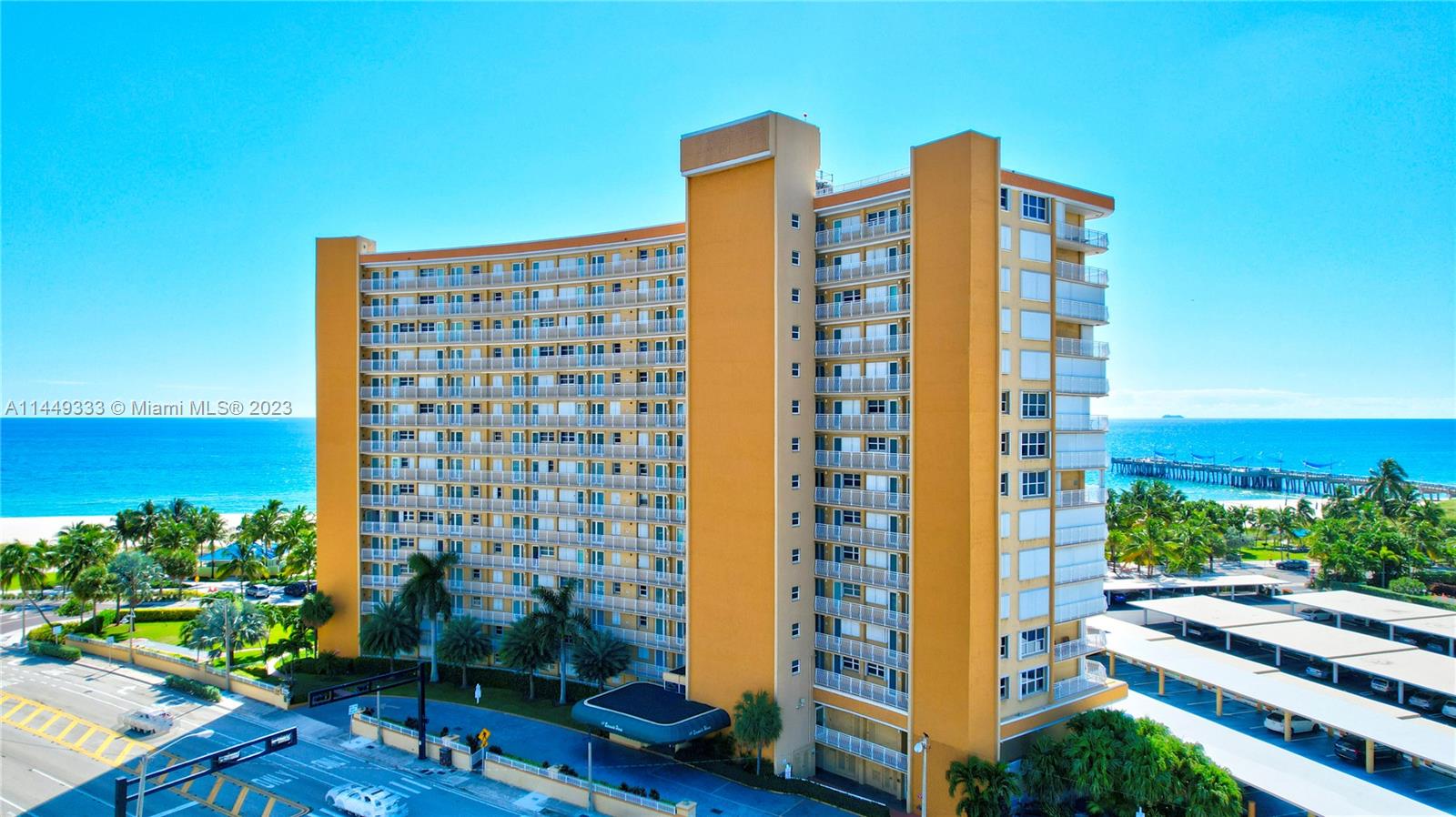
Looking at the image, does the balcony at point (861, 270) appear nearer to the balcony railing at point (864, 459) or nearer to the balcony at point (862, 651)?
the balcony railing at point (864, 459)

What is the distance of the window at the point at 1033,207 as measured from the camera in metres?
40.4

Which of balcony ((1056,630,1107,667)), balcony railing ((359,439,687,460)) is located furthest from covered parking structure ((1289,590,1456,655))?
balcony railing ((359,439,687,460))

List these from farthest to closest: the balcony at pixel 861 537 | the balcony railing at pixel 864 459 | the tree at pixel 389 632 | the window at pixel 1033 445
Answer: the tree at pixel 389 632 → the balcony railing at pixel 864 459 → the balcony at pixel 861 537 → the window at pixel 1033 445

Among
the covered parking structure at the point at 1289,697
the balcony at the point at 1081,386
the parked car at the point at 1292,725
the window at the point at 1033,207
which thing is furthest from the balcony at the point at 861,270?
the parked car at the point at 1292,725

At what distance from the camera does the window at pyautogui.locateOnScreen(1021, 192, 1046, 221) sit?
1590 inches

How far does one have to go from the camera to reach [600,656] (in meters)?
52.2

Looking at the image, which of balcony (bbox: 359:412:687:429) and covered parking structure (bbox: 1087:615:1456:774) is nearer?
covered parking structure (bbox: 1087:615:1456:774)

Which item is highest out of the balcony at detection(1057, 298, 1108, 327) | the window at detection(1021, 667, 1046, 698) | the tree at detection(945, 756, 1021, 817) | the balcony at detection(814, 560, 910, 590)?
the balcony at detection(1057, 298, 1108, 327)

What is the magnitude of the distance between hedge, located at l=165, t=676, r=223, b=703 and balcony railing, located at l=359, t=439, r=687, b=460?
1927 cm

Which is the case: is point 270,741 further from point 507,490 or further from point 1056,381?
point 1056,381

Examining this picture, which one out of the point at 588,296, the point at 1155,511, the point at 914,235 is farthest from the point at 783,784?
the point at 1155,511

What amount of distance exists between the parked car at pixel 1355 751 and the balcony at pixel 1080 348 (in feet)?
85.4

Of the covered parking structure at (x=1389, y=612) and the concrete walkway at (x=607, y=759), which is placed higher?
the covered parking structure at (x=1389, y=612)

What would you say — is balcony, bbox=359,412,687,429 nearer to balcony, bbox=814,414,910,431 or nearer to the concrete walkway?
balcony, bbox=814,414,910,431
